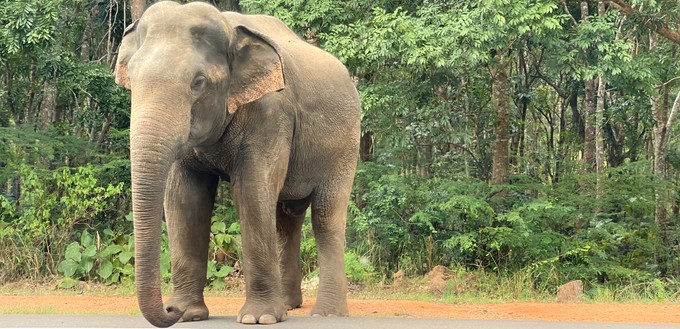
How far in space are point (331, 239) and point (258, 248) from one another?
141cm

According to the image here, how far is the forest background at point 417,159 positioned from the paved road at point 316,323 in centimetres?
507

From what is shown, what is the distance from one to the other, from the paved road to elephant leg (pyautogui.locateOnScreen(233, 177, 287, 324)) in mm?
156

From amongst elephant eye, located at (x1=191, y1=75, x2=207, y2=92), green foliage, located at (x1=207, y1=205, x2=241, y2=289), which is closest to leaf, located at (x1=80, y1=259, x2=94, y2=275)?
green foliage, located at (x1=207, y1=205, x2=241, y2=289)

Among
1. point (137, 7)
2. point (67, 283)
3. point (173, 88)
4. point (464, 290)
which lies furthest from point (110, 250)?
point (173, 88)

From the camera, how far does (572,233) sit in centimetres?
1463

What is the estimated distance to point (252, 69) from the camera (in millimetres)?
6781

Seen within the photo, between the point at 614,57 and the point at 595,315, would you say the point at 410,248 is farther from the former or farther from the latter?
the point at 595,315

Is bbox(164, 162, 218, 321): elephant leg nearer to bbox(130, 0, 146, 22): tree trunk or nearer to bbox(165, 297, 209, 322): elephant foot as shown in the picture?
bbox(165, 297, 209, 322): elephant foot

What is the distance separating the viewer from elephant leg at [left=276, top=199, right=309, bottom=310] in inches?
337

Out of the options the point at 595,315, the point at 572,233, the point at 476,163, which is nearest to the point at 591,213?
the point at 572,233

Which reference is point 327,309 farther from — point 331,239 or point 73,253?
point 73,253

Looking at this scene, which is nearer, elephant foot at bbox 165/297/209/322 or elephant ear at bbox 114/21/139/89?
elephant ear at bbox 114/21/139/89

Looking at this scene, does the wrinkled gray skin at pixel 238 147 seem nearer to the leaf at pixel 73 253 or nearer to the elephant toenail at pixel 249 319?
the elephant toenail at pixel 249 319

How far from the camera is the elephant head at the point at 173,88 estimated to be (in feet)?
18.2
